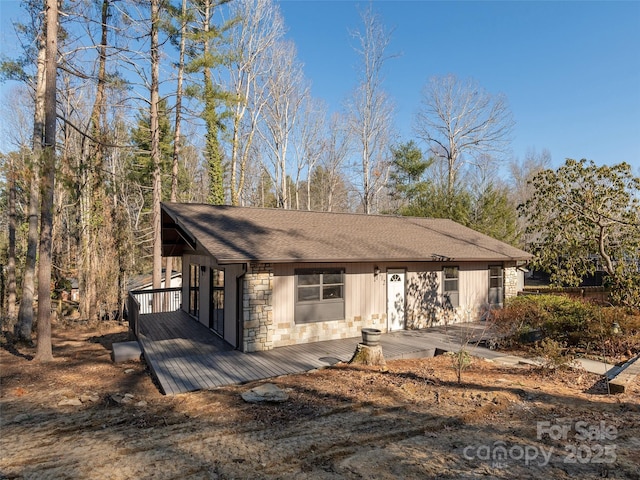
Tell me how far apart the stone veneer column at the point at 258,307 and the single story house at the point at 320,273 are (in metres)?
0.02

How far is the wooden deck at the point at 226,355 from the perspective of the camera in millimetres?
6773

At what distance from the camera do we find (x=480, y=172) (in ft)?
98.8

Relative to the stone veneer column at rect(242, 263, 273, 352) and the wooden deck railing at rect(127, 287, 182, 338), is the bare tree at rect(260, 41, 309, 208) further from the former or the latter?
the stone veneer column at rect(242, 263, 273, 352)

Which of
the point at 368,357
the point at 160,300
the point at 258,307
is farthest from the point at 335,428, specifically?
the point at 160,300

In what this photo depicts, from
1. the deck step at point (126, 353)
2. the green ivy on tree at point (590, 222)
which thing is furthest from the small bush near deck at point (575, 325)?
the deck step at point (126, 353)

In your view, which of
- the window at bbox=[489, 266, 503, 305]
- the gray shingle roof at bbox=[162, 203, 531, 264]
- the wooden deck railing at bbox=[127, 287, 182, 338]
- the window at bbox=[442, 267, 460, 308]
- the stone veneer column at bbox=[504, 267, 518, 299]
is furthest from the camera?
the wooden deck railing at bbox=[127, 287, 182, 338]

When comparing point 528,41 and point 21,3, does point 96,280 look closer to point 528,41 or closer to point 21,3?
point 21,3

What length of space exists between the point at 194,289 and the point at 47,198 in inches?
216

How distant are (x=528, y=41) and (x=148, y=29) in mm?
15006

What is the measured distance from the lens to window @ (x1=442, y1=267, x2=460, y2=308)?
1195cm

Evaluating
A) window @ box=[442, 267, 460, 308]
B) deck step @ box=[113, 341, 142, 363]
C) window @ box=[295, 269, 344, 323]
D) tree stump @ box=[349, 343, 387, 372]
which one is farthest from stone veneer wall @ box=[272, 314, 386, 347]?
deck step @ box=[113, 341, 142, 363]

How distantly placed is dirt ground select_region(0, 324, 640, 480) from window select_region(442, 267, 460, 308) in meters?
4.76

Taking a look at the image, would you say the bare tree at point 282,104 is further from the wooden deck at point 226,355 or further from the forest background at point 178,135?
the wooden deck at point 226,355

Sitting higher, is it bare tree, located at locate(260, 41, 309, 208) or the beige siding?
bare tree, located at locate(260, 41, 309, 208)
